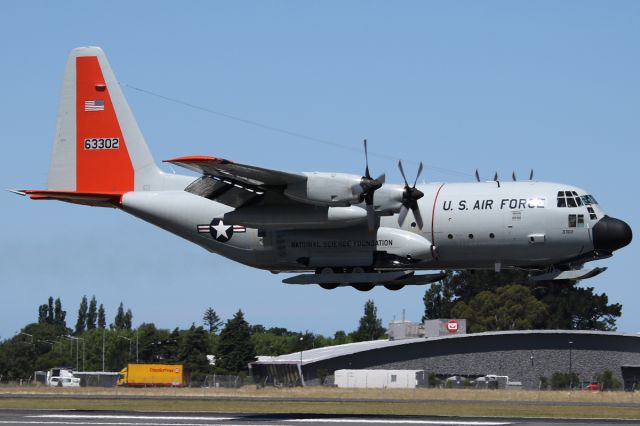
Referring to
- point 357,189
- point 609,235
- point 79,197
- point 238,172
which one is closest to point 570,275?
point 609,235

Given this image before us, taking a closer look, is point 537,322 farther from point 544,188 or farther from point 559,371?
point 544,188

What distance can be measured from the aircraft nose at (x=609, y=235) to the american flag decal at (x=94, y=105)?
22.2m

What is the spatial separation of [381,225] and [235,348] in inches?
2955

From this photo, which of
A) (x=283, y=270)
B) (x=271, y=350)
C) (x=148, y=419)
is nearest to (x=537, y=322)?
(x=271, y=350)

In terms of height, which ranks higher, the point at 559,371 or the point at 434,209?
the point at 434,209

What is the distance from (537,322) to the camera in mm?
115062

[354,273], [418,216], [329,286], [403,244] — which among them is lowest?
[329,286]

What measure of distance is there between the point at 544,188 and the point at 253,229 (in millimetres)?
11686

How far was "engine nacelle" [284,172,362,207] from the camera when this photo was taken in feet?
128

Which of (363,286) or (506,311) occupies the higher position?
(506,311)

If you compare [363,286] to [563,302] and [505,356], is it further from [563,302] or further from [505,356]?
[563,302]

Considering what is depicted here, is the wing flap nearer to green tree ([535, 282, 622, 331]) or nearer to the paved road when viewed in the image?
the paved road

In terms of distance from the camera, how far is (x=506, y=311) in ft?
379

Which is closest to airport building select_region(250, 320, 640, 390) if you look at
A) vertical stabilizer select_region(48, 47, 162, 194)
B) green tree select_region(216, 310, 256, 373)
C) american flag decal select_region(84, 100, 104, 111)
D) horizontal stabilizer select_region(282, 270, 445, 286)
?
green tree select_region(216, 310, 256, 373)
